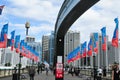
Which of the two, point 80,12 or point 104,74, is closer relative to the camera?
point 80,12

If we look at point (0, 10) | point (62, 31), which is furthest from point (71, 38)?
point (0, 10)

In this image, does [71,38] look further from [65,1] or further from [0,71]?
[65,1]

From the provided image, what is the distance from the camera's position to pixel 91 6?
22.4 m

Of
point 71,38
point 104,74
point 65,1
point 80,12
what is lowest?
point 104,74

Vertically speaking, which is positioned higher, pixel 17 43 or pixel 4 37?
pixel 17 43

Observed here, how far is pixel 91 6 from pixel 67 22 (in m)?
8.82

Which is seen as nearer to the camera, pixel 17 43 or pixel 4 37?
pixel 4 37

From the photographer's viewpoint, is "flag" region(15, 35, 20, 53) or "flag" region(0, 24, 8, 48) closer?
"flag" region(0, 24, 8, 48)

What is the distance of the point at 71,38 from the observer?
549ft

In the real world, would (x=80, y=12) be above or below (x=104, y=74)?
above

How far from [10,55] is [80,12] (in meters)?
133

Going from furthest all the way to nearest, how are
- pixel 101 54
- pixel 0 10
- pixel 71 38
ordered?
1. pixel 71 38
2. pixel 101 54
3. pixel 0 10

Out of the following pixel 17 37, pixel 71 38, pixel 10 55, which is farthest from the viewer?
pixel 71 38

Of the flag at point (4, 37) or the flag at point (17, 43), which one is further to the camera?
the flag at point (17, 43)
